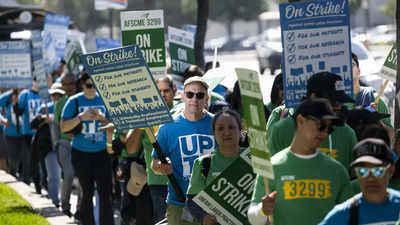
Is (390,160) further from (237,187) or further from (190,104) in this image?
(190,104)

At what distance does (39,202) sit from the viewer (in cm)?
1410

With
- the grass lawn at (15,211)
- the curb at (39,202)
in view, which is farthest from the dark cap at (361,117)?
the curb at (39,202)

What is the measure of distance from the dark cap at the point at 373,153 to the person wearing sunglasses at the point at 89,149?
6822mm

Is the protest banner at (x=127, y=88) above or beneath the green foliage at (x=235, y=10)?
above

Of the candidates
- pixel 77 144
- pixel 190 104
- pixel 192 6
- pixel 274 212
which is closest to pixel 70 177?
pixel 77 144

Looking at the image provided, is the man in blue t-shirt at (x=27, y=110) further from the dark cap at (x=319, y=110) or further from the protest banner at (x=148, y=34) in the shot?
the dark cap at (x=319, y=110)

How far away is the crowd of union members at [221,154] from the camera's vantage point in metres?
5.80

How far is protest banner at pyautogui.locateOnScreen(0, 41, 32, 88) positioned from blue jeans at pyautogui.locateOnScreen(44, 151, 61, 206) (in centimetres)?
171

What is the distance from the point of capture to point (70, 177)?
13938 millimetres

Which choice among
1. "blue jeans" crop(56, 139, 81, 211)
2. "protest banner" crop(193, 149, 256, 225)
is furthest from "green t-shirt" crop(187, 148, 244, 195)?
"blue jeans" crop(56, 139, 81, 211)

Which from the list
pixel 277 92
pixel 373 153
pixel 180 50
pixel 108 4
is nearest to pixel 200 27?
pixel 180 50

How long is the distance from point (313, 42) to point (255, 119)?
6.60 ft

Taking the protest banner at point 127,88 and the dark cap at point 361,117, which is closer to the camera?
the dark cap at point 361,117

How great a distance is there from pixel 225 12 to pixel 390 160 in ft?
278
